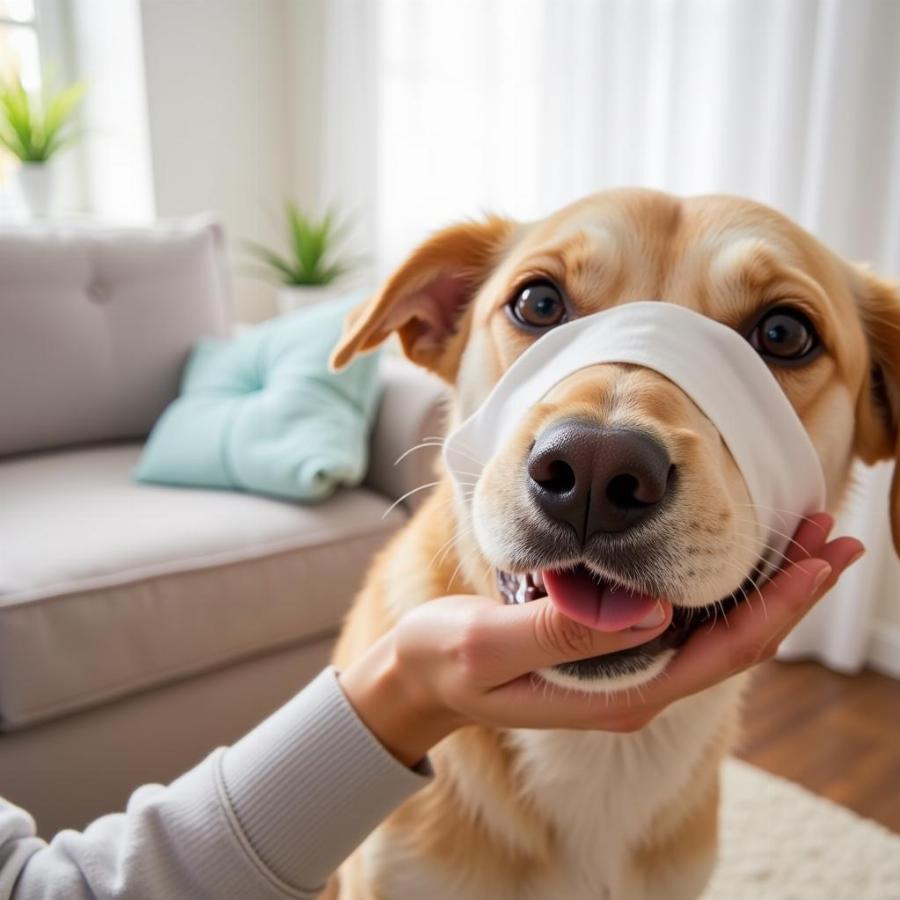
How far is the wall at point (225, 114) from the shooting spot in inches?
145

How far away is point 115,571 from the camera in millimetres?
1521

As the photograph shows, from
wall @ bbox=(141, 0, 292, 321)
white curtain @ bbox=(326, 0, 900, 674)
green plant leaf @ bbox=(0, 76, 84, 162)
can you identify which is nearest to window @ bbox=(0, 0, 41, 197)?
green plant leaf @ bbox=(0, 76, 84, 162)

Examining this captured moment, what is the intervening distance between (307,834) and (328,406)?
47.6 inches

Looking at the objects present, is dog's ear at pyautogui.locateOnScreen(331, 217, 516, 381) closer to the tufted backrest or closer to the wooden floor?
the tufted backrest

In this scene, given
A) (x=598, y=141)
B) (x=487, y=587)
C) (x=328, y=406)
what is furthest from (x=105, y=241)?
(x=487, y=587)

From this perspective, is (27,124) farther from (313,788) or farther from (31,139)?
(313,788)

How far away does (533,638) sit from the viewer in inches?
27.9

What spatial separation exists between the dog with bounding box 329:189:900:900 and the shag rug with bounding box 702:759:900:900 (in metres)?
0.70

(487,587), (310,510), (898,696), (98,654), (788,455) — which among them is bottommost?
(898,696)

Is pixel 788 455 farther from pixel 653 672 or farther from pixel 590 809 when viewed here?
pixel 590 809

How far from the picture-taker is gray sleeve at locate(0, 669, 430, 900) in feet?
2.52

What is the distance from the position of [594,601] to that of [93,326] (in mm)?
1931

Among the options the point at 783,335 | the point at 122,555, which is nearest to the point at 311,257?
the point at 122,555

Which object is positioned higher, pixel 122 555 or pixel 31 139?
pixel 31 139
